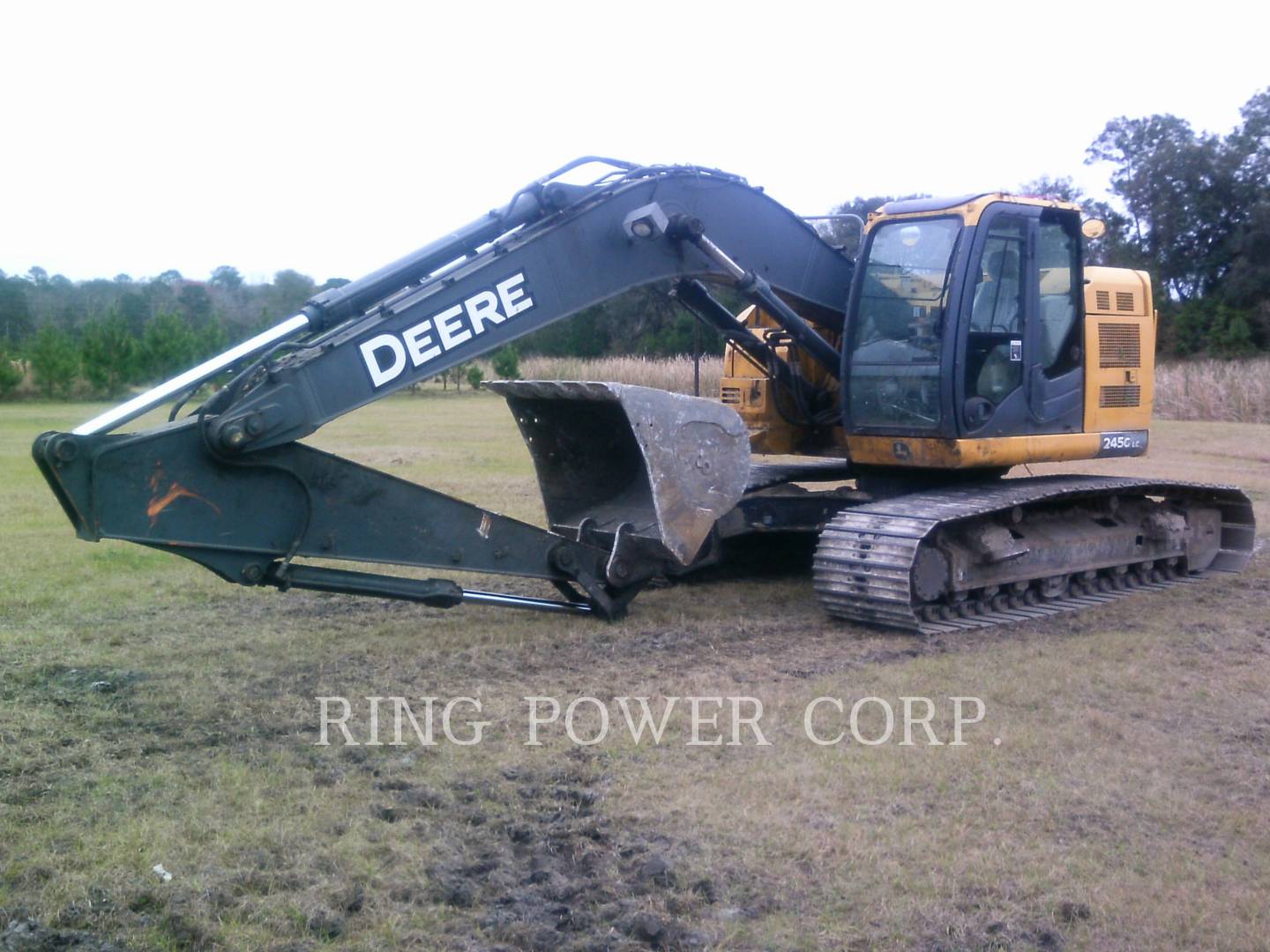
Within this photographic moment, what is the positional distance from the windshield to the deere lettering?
7.76 feet

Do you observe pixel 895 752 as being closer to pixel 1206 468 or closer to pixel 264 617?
pixel 264 617

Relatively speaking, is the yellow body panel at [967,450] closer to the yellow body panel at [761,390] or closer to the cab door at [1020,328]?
the cab door at [1020,328]

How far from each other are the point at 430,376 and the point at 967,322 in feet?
10.6

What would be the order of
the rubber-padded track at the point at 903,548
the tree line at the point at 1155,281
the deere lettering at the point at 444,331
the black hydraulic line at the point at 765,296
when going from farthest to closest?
the tree line at the point at 1155,281 < the black hydraulic line at the point at 765,296 < the rubber-padded track at the point at 903,548 < the deere lettering at the point at 444,331

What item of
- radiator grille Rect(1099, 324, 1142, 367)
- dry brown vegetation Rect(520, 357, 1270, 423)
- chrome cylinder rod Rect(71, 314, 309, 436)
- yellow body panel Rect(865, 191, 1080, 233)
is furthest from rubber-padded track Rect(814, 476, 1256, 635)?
dry brown vegetation Rect(520, 357, 1270, 423)

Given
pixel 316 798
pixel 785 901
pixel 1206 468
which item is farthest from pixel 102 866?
pixel 1206 468

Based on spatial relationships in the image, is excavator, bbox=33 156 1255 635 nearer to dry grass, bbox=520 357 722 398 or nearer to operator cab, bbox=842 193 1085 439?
operator cab, bbox=842 193 1085 439

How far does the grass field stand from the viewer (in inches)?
144

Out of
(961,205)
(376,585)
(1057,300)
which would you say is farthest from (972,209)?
(376,585)

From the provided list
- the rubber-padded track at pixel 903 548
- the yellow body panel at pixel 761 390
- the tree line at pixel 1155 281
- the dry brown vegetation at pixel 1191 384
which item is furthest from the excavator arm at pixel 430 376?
the tree line at pixel 1155 281

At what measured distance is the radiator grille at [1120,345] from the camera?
27.1 ft

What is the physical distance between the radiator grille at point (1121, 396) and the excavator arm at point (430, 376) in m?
2.08

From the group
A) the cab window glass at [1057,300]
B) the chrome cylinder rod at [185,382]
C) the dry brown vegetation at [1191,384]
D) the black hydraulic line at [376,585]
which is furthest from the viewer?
the dry brown vegetation at [1191,384]

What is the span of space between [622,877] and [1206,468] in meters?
15.0
